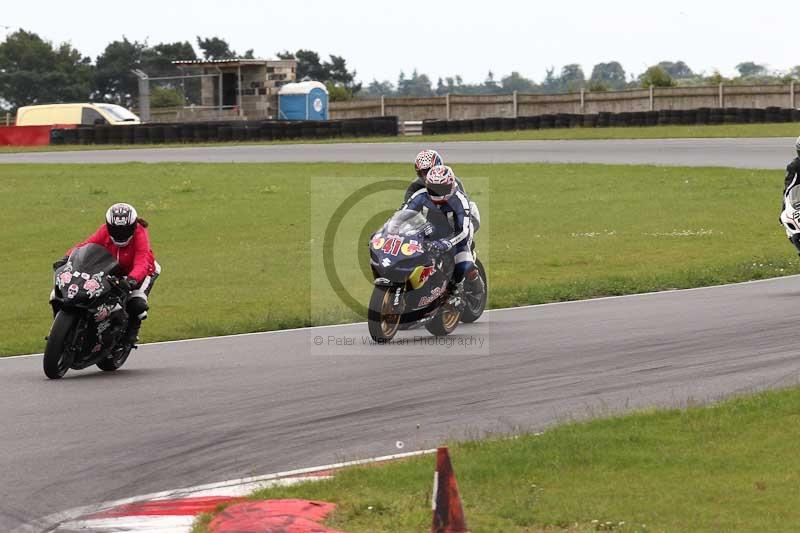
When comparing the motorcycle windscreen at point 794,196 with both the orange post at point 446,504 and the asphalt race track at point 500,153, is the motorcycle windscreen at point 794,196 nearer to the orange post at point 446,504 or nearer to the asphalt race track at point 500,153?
the orange post at point 446,504

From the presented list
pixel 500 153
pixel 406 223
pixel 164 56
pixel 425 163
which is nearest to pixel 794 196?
pixel 425 163

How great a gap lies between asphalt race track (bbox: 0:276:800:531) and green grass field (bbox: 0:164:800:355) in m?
2.24

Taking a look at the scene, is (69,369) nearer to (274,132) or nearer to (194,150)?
(194,150)

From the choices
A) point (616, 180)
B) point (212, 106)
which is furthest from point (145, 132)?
point (616, 180)

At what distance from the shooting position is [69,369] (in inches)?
452

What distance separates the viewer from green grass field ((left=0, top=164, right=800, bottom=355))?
55.3ft

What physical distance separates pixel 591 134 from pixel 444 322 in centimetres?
3393

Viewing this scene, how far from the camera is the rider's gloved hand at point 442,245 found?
492 inches

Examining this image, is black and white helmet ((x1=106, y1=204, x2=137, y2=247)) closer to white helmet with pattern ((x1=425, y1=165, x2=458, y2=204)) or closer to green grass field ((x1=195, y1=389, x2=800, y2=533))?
white helmet with pattern ((x1=425, y1=165, x2=458, y2=204))

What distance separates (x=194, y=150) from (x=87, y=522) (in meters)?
38.0

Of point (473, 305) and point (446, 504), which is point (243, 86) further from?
point (446, 504)

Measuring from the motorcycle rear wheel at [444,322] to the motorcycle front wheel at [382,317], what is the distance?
18.2 inches

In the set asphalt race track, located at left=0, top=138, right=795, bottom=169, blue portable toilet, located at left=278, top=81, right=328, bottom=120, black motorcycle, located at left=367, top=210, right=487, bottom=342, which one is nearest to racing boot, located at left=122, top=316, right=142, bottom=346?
black motorcycle, located at left=367, top=210, right=487, bottom=342

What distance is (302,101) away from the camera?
62.0m
